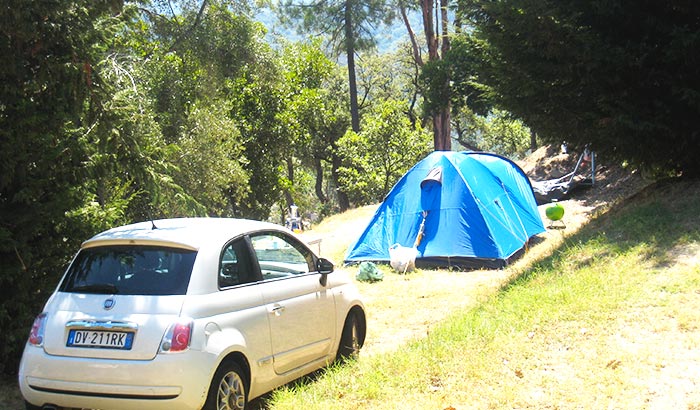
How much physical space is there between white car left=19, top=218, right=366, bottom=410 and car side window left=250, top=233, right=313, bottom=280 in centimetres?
2

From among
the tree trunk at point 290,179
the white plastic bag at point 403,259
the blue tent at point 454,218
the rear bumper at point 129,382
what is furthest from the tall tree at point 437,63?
the rear bumper at point 129,382

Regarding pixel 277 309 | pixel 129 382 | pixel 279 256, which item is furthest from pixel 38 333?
pixel 279 256

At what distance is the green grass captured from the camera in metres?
4.48

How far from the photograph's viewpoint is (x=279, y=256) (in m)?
5.86

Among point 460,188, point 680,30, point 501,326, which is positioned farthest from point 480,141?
point 501,326

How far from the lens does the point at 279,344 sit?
525 centimetres

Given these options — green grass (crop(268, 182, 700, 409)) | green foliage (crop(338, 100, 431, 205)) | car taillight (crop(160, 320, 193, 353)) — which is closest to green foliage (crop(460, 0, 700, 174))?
green grass (crop(268, 182, 700, 409))

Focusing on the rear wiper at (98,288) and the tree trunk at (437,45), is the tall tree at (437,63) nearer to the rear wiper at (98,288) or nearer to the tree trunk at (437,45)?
the tree trunk at (437,45)

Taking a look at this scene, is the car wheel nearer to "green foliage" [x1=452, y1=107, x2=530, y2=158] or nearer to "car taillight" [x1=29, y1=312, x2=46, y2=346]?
"car taillight" [x1=29, y1=312, x2=46, y2=346]

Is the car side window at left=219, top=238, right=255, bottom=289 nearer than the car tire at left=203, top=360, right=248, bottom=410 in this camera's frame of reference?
No

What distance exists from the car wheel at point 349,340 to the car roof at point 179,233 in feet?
4.74

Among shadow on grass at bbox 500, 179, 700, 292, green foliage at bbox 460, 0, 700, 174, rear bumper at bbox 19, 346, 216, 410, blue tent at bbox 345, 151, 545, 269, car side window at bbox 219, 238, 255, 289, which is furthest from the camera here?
blue tent at bbox 345, 151, 545, 269

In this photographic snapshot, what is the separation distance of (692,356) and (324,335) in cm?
302

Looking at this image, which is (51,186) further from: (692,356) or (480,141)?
(480,141)
